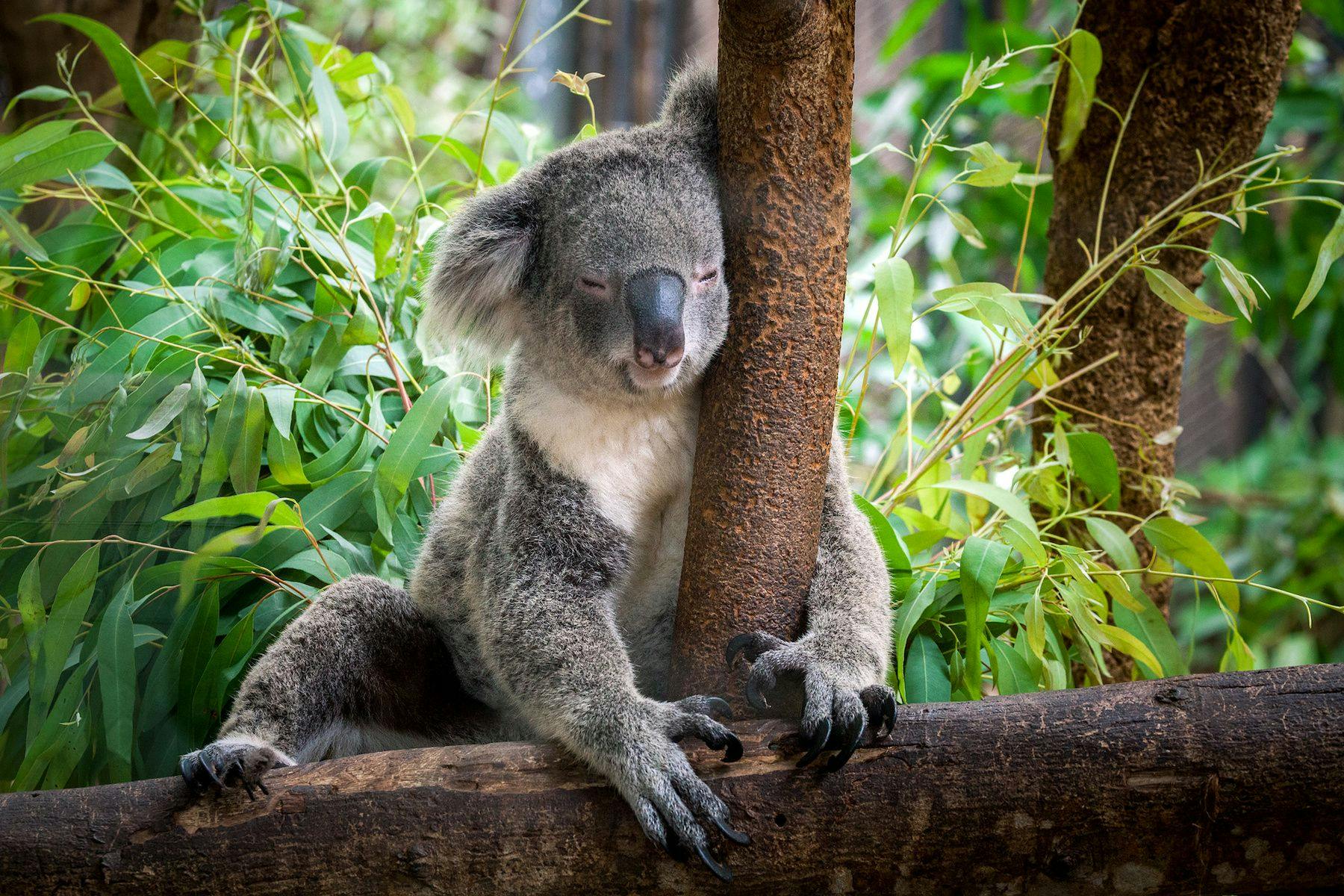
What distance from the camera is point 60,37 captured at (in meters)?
3.27

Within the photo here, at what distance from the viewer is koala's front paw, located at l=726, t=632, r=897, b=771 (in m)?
1.44

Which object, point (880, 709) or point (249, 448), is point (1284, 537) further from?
point (249, 448)

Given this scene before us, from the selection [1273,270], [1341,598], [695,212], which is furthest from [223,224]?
[1341,598]

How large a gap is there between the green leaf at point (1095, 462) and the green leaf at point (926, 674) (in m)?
0.50

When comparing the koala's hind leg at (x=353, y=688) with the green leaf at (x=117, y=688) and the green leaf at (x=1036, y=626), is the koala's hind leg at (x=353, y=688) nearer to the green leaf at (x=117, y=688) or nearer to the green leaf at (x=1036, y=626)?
the green leaf at (x=117, y=688)

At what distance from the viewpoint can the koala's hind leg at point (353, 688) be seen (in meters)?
1.87

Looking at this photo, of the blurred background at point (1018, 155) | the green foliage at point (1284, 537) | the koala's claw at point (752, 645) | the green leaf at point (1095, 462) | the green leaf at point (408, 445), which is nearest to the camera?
the koala's claw at point (752, 645)

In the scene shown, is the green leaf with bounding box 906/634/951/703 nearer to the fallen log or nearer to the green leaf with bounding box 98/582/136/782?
the fallen log

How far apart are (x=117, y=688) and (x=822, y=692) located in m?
1.26

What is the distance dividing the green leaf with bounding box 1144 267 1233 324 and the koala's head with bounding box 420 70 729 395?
0.83 metres

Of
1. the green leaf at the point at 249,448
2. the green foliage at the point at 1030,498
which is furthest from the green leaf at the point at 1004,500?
the green leaf at the point at 249,448

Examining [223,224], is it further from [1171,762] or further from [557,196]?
[1171,762]

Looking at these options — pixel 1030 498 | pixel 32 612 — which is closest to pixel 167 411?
pixel 32 612

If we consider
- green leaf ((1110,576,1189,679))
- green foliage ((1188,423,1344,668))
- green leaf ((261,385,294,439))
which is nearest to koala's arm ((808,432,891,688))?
green leaf ((1110,576,1189,679))
